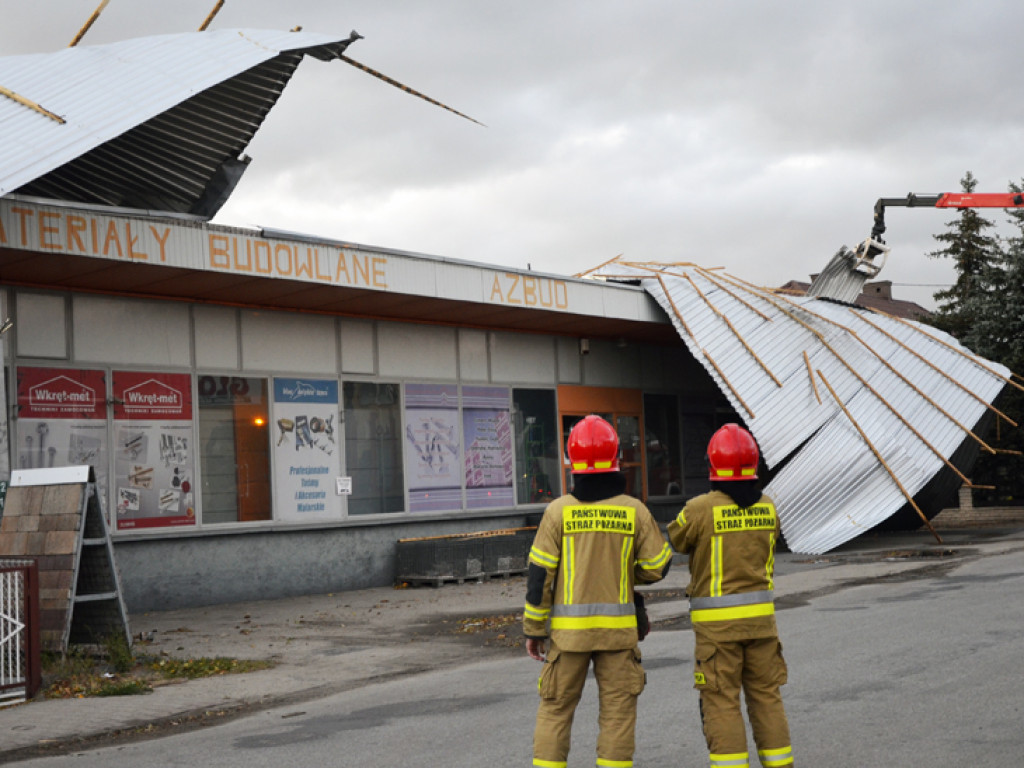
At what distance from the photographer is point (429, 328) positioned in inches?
771

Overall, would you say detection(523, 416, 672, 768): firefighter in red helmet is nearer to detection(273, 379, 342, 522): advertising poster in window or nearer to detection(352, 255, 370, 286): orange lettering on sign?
detection(352, 255, 370, 286): orange lettering on sign

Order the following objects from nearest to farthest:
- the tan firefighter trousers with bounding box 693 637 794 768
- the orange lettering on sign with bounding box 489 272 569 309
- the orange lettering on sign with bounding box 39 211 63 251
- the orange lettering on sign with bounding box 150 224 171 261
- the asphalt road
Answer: the tan firefighter trousers with bounding box 693 637 794 768 < the asphalt road < the orange lettering on sign with bounding box 39 211 63 251 < the orange lettering on sign with bounding box 150 224 171 261 < the orange lettering on sign with bounding box 489 272 569 309

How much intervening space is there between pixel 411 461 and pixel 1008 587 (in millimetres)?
9622

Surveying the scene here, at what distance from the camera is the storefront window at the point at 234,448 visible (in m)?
16.3

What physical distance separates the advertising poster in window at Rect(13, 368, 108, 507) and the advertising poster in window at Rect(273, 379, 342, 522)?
283 centimetres

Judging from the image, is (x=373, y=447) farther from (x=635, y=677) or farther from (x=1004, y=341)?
(x=1004, y=341)

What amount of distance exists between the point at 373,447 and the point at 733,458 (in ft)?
44.1

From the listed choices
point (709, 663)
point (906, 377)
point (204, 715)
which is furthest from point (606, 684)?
point (906, 377)

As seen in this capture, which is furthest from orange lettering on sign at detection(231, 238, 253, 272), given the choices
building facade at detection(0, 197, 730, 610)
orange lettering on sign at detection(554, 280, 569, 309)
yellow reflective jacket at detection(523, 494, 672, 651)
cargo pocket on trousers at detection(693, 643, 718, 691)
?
cargo pocket on trousers at detection(693, 643, 718, 691)

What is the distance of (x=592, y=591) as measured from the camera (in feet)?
16.9

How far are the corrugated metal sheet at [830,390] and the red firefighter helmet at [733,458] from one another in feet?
43.6

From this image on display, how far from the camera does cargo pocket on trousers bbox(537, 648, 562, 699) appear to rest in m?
5.04

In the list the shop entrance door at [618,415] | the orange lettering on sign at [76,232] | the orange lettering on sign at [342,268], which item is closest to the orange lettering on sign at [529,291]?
the shop entrance door at [618,415]

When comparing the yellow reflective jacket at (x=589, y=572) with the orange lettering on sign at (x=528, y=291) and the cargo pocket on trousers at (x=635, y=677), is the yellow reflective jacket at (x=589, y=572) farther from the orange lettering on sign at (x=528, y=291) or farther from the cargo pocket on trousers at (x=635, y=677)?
the orange lettering on sign at (x=528, y=291)
